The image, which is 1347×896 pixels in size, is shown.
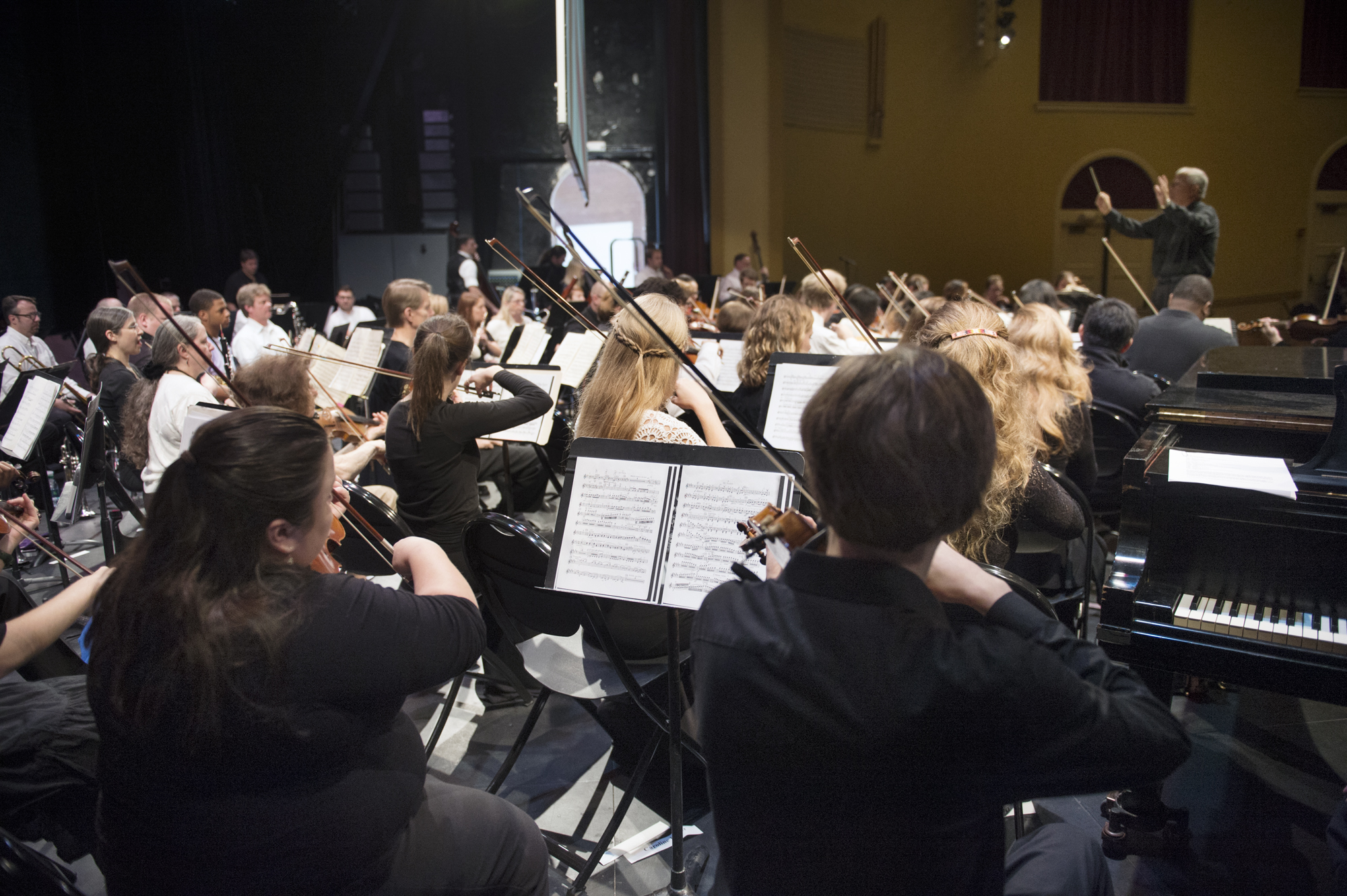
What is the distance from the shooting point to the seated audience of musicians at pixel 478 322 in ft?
17.9

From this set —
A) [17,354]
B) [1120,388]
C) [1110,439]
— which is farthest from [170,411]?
[1120,388]

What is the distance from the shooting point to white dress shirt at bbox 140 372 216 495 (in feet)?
9.95

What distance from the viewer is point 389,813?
48.9 inches

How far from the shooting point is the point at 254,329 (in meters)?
5.42

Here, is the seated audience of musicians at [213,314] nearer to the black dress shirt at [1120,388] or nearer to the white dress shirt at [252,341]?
the white dress shirt at [252,341]

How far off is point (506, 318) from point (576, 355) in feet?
6.46

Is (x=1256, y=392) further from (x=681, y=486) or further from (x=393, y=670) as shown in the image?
(x=393, y=670)

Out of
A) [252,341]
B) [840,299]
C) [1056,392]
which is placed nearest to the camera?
[1056,392]

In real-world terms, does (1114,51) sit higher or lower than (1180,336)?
higher

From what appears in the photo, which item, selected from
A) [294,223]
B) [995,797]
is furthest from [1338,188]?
[995,797]

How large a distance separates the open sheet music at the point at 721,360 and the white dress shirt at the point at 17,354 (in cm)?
376

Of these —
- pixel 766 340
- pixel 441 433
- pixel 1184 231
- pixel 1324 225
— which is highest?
pixel 1324 225

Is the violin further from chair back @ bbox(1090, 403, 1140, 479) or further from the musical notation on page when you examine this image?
chair back @ bbox(1090, 403, 1140, 479)

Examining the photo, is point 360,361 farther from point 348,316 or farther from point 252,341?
point 348,316
